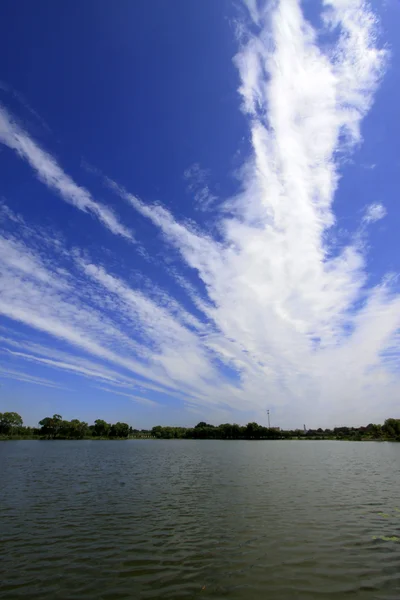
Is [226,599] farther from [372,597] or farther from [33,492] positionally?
[33,492]

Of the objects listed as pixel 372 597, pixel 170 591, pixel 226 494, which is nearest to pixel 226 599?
pixel 170 591

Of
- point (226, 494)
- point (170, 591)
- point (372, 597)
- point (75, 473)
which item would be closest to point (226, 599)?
point (170, 591)

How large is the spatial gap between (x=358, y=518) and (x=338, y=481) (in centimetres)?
1963

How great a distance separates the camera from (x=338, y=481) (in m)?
40.2

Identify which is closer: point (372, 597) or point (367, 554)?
point (372, 597)

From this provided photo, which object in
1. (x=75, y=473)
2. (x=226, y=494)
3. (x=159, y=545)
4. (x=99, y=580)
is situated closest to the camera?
(x=99, y=580)

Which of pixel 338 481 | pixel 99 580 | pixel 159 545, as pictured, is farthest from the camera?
pixel 338 481

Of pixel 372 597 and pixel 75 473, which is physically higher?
pixel 75 473

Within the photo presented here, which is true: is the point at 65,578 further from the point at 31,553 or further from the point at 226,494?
the point at 226,494

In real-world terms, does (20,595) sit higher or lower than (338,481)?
lower

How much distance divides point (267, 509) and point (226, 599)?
15.5 m

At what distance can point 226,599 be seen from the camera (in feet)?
37.2

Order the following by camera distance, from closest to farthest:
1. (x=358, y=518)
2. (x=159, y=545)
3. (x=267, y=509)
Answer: (x=159, y=545) → (x=358, y=518) → (x=267, y=509)

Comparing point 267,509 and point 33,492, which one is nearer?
point 267,509
